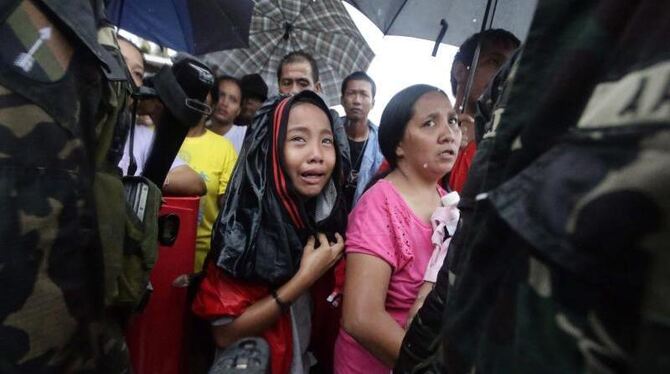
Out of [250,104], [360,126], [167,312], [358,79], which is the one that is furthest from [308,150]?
[250,104]

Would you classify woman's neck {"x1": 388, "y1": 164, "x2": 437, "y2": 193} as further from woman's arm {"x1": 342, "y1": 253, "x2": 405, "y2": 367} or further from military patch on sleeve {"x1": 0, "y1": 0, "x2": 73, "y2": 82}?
military patch on sleeve {"x1": 0, "y1": 0, "x2": 73, "y2": 82}

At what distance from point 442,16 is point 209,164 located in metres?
1.71

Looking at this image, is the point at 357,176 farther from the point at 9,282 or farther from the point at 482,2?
the point at 9,282

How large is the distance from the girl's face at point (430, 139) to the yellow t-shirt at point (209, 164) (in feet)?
4.58

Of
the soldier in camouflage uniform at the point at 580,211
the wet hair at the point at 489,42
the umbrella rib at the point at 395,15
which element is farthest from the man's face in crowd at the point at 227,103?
the soldier in camouflage uniform at the point at 580,211

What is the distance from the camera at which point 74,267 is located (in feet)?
2.80

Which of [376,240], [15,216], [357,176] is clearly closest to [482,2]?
[357,176]

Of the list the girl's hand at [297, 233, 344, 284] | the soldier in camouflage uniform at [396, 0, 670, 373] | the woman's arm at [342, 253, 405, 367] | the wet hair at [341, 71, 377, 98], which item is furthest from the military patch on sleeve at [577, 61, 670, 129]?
the wet hair at [341, 71, 377, 98]

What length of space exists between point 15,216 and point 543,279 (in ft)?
2.72

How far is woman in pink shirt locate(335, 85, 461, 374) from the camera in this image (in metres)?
1.39

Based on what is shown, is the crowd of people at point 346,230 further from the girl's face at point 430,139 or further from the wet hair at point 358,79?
the wet hair at point 358,79

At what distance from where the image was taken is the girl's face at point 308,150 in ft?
5.57

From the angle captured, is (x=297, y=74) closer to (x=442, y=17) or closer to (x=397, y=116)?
(x=442, y=17)

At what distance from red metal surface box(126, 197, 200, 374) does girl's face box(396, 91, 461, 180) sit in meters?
0.91
